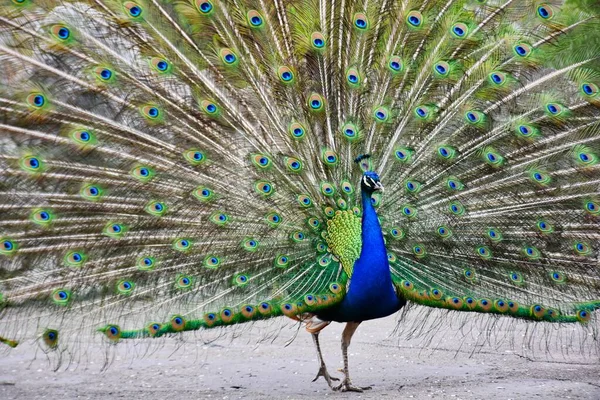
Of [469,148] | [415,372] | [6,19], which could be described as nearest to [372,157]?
[469,148]

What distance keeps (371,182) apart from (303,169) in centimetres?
43

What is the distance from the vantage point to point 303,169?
4637 millimetres

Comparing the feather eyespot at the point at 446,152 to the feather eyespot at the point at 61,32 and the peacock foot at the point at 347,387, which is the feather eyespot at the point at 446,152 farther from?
the feather eyespot at the point at 61,32

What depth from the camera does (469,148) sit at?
4664 millimetres

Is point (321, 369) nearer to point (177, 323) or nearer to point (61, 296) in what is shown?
point (177, 323)

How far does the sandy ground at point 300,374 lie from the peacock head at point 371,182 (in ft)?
4.03

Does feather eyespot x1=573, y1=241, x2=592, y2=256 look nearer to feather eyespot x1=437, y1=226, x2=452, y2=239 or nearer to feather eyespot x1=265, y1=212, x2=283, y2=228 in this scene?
feather eyespot x1=437, y1=226, x2=452, y2=239

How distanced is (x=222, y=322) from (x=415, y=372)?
1.65 meters

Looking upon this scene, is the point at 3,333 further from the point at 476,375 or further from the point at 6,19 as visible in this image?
the point at 476,375

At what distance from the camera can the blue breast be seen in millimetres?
4539

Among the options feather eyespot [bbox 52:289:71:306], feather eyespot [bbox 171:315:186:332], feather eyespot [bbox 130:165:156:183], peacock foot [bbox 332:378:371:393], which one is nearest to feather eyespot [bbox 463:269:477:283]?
peacock foot [bbox 332:378:371:393]

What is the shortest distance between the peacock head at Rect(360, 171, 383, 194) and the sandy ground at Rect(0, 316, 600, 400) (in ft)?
4.03

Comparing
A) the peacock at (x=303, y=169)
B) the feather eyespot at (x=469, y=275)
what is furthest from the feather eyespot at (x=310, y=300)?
the feather eyespot at (x=469, y=275)

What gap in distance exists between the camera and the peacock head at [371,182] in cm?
436
